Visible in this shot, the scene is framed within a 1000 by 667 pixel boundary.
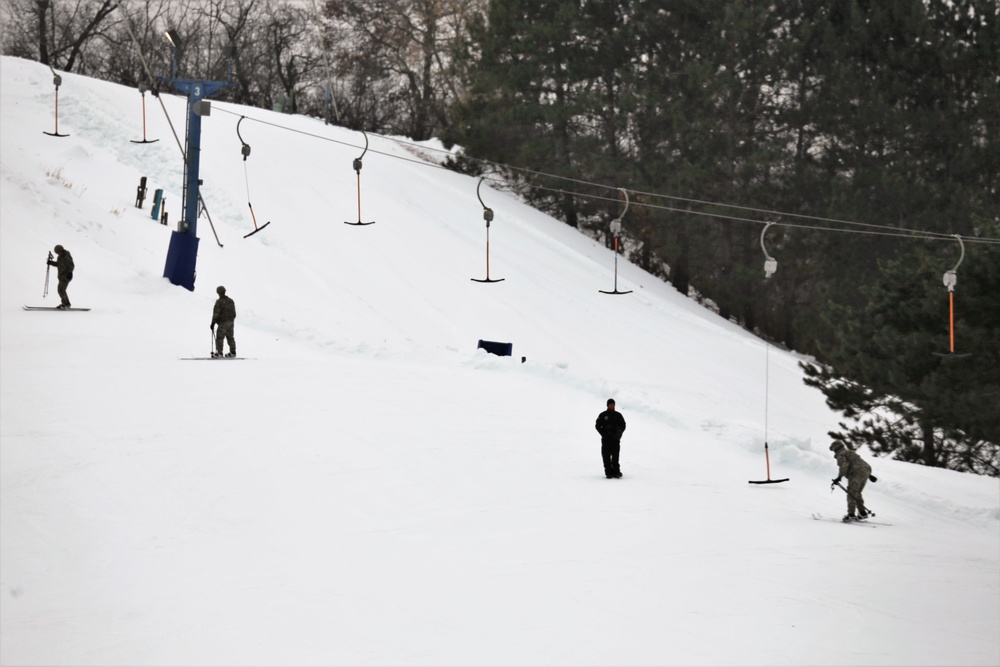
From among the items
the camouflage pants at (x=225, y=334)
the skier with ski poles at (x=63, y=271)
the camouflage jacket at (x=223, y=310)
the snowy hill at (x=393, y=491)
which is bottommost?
the snowy hill at (x=393, y=491)

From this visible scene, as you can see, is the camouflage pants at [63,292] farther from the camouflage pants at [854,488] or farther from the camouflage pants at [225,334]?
the camouflage pants at [854,488]

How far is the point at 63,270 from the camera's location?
25.4 meters

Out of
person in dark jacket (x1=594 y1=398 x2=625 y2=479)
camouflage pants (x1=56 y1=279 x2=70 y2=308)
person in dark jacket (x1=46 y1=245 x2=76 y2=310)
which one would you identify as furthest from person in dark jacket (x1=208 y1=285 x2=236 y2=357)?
person in dark jacket (x1=594 y1=398 x2=625 y2=479)

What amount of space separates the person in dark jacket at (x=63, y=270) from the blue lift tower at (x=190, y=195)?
3621 millimetres

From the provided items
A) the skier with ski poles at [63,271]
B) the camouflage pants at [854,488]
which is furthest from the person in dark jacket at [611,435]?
the skier with ski poles at [63,271]

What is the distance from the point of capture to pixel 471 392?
22.9 metres

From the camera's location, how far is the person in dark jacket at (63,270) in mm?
25234

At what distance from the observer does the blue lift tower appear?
92.8ft

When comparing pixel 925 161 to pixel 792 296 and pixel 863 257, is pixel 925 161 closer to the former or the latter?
pixel 863 257

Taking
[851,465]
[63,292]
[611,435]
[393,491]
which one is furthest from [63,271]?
[851,465]

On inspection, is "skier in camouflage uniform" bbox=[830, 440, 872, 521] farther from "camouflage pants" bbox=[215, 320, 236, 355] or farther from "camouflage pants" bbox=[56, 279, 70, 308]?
"camouflage pants" bbox=[56, 279, 70, 308]

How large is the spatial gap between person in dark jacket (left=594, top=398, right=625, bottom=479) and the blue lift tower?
14492 millimetres

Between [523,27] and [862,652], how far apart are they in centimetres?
4029

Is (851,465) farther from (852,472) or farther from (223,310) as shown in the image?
(223,310)
